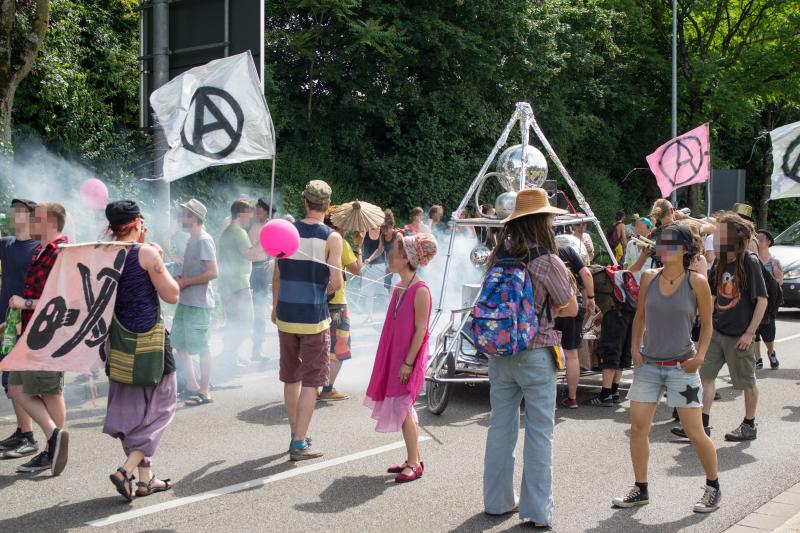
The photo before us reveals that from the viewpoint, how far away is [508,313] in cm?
469

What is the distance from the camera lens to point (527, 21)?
2252 centimetres

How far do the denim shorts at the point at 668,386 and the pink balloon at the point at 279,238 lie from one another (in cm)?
230

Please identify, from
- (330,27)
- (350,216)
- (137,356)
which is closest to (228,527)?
(137,356)

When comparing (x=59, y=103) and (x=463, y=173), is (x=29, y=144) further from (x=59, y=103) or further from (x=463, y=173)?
(x=463, y=173)

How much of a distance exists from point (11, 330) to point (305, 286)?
197cm

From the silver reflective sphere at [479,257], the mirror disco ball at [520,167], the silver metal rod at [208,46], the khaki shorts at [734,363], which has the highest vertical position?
the silver metal rod at [208,46]

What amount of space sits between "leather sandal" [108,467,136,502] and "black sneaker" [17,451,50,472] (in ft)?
3.25

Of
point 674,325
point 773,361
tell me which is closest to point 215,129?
point 674,325

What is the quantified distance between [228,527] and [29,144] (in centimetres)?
1030

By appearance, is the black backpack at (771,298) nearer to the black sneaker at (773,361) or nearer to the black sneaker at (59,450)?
the black sneaker at (773,361)

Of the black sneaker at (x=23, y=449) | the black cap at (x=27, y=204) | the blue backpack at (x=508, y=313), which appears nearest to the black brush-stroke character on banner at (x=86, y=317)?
the black cap at (x=27, y=204)

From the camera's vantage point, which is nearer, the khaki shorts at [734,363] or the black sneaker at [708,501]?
the black sneaker at [708,501]

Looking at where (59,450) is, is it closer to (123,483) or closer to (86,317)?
(123,483)

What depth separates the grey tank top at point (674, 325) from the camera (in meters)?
5.15
